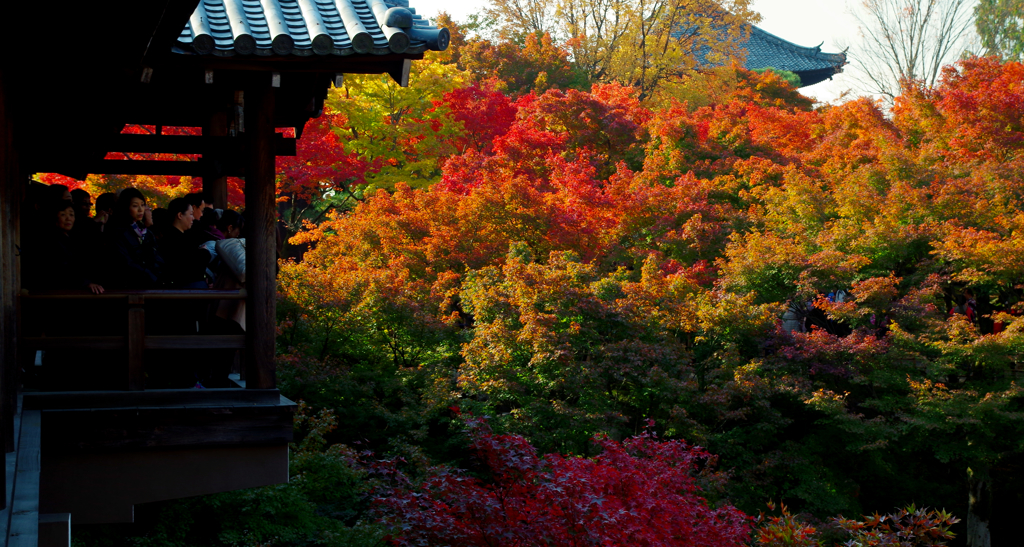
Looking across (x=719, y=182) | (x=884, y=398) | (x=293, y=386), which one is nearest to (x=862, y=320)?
(x=884, y=398)

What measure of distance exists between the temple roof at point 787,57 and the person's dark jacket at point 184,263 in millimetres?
34002

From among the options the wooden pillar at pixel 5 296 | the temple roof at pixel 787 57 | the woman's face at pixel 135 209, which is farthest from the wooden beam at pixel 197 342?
the temple roof at pixel 787 57

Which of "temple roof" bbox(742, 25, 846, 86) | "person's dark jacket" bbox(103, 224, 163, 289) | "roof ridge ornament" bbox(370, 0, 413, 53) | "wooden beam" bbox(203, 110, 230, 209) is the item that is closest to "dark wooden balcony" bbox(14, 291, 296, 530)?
"person's dark jacket" bbox(103, 224, 163, 289)

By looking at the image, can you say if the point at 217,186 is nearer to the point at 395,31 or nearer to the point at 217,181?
the point at 217,181

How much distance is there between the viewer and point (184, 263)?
15.6 feet

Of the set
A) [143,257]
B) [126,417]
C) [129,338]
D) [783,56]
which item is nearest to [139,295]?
[129,338]

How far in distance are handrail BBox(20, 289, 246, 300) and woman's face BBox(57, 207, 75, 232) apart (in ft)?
1.84

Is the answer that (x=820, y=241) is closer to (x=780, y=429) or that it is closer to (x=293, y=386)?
(x=780, y=429)

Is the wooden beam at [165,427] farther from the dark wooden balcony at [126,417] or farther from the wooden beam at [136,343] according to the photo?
the wooden beam at [136,343]

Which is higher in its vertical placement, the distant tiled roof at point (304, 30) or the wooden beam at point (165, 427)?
the distant tiled roof at point (304, 30)

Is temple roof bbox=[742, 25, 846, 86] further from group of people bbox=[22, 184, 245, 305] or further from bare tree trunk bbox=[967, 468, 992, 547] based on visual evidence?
group of people bbox=[22, 184, 245, 305]

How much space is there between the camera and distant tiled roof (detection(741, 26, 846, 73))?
118ft

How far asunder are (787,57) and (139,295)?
3646cm

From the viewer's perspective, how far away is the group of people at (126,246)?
4.22 metres
